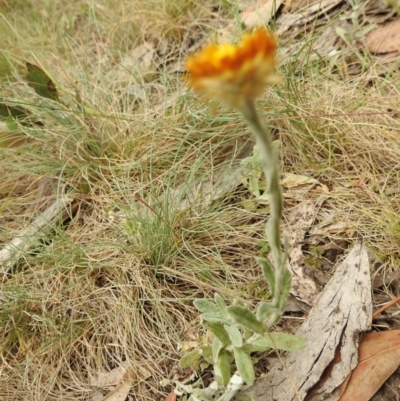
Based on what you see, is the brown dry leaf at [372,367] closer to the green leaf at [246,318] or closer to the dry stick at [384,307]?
the dry stick at [384,307]

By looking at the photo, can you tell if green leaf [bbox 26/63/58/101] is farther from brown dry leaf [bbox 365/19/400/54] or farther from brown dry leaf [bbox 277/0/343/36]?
brown dry leaf [bbox 365/19/400/54]

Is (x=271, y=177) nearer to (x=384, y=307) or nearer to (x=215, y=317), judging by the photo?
(x=215, y=317)

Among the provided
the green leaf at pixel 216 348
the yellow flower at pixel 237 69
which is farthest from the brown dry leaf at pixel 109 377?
the yellow flower at pixel 237 69

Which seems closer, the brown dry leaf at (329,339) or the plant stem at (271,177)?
the plant stem at (271,177)

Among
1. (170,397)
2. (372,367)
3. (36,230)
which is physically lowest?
(372,367)

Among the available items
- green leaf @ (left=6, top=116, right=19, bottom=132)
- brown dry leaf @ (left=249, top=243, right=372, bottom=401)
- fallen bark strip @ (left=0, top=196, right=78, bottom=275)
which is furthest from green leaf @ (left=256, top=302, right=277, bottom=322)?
green leaf @ (left=6, top=116, right=19, bottom=132)

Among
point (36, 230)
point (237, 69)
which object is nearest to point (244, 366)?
point (237, 69)
